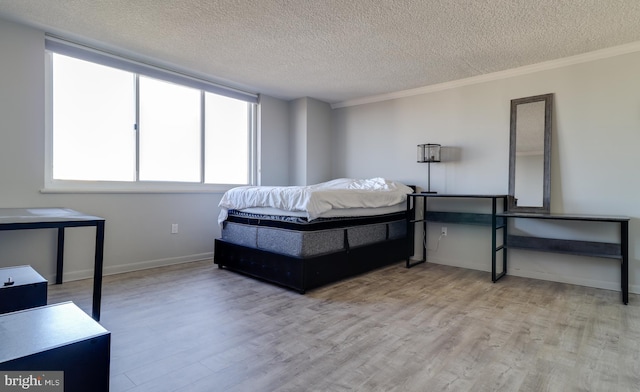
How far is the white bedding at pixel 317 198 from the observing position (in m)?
2.96

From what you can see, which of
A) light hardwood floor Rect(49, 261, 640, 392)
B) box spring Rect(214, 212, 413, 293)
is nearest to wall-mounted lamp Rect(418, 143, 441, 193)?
box spring Rect(214, 212, 413, 293)

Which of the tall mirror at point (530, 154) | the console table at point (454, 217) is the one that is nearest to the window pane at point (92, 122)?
the console table at point (454, 217)

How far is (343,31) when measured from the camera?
9.26ft

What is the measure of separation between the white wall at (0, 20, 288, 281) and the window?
147mm

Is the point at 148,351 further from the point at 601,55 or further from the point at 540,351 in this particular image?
the point at 601,55

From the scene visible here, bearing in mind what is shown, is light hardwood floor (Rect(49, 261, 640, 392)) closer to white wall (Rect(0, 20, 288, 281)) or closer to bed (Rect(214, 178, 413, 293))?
bed (Rect(214, 178, 413, 293))

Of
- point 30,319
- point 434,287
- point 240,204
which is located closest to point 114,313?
point 30,319

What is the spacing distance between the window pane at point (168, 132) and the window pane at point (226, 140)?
160 millimetres

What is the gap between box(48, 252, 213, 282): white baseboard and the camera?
10.4 ft

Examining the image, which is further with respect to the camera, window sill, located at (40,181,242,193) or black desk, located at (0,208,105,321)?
window sill, located at (40,181,242,193)

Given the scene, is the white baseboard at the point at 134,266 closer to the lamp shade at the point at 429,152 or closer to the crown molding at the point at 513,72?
the lamp shade at the point at 429,152

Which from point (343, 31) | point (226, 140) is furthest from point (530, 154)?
Answer: point (226, 140)

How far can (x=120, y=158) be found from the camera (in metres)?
3.56

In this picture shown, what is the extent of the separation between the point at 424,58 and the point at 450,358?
2817 millimetres
